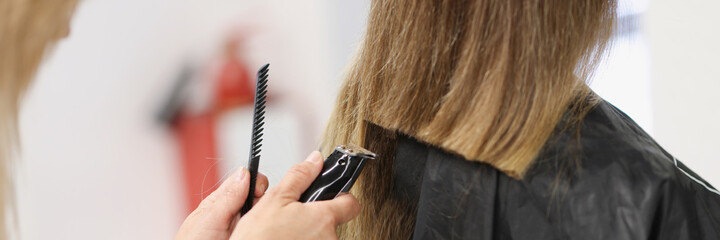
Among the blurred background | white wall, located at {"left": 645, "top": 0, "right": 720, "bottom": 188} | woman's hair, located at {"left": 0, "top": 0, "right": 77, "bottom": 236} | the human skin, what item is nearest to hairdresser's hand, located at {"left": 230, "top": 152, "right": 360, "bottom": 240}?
the human skin

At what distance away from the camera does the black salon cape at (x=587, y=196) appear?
19.3 inches

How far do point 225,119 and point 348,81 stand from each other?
0.56m

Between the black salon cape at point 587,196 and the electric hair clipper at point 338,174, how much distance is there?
78mm

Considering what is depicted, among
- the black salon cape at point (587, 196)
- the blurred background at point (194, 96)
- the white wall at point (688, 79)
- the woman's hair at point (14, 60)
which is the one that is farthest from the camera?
the white wall at point (688, 79)

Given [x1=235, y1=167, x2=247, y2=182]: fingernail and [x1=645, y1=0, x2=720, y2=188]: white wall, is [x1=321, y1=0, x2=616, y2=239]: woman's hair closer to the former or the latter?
[x1=235, y1=167, x2=247, y2=182]: fingernail

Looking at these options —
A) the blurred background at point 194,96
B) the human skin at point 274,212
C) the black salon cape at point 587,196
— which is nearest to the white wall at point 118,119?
the blurred background at point 194,96

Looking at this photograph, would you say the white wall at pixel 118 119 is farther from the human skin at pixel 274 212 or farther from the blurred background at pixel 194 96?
the human skin at pixel 274 212

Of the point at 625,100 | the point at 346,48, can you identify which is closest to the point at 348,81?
the point at 346,48

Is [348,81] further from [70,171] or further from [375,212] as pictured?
[70,171]

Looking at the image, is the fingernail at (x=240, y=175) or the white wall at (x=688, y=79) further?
the white wall at (x=688, y=79)

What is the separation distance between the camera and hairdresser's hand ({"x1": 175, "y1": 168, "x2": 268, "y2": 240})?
22.7 inches

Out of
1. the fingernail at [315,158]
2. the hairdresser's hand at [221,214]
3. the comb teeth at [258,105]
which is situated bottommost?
the hairdresser's hand at [221,214]

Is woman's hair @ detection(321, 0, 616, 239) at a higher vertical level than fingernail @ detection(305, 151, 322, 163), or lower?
higher

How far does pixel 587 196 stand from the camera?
49 centimetres
